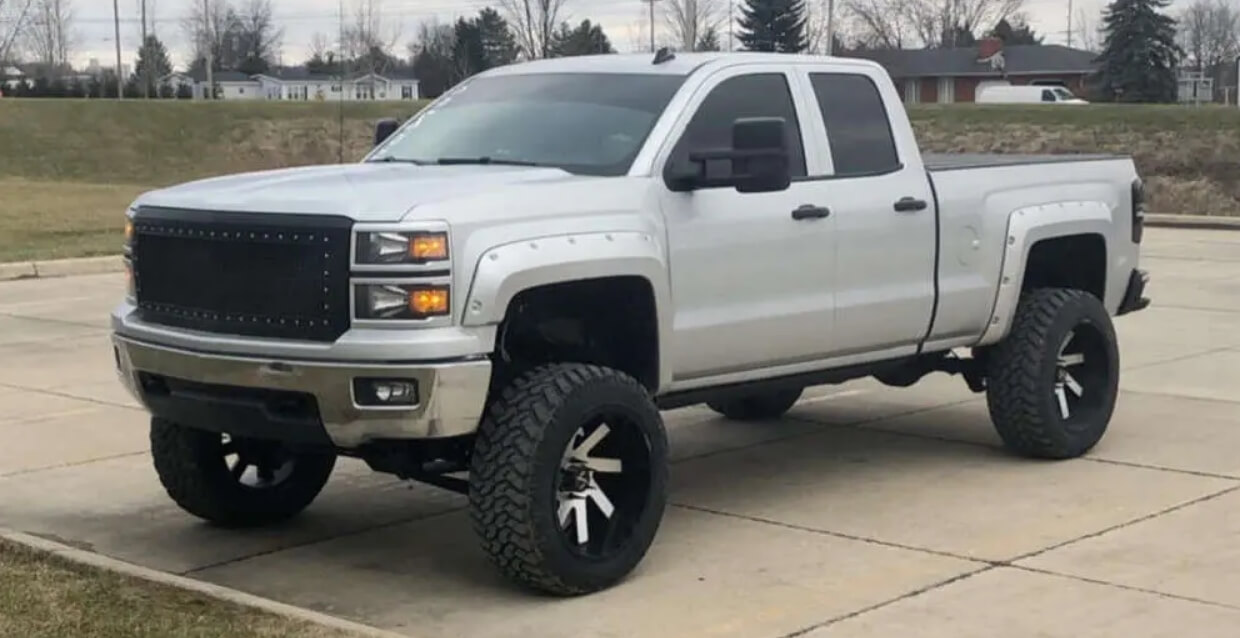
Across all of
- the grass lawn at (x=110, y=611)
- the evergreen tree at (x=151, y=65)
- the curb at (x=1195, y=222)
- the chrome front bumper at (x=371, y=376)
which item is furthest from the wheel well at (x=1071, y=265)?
the evergreen tree at (x=151, y=65)

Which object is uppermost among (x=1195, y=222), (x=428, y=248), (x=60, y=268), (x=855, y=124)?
(x=855, y=124)

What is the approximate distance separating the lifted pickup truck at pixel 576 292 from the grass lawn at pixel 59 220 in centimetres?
1288

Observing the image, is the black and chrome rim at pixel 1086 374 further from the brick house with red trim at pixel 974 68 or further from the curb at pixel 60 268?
the brick house with red trim at pixel 974 68

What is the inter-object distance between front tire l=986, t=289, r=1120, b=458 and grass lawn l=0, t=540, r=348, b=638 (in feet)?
13.5

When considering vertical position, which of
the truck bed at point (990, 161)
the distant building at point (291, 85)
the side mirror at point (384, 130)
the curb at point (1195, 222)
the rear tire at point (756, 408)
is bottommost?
the curb at point (1195, 222)

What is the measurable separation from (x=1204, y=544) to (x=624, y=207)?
275cm

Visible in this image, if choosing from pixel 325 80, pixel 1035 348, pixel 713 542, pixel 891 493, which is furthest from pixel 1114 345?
pixel 325 80

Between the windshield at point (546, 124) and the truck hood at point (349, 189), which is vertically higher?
the windshield at point (546, 124)

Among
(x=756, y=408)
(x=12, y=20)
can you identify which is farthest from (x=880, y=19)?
(x=756, y=408)

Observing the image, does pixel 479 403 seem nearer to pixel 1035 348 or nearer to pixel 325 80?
pixel 1035 348

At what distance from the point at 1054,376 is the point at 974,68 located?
270ft

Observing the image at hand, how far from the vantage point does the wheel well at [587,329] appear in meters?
6.53

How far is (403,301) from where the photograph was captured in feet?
19.4

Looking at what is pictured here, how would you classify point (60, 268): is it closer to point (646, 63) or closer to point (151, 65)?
point (646, 63)
